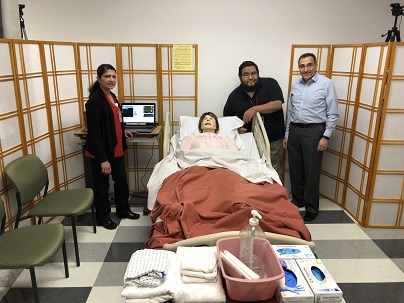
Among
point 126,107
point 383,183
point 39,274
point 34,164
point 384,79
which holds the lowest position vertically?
point 39,274

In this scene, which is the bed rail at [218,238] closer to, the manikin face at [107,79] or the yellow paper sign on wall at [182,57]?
the manikin face at [107,79]

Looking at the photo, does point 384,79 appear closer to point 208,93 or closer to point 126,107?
point 208,93

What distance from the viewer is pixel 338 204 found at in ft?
12.2

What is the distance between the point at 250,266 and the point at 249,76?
7.86 feet

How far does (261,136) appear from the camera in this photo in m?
3.34

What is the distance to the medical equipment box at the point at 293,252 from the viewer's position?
1.58 meters

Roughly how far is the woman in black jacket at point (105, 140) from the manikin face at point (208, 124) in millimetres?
762

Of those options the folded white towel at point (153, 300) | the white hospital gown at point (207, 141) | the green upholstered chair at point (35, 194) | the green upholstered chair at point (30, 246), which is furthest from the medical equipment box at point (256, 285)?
the white hospital gown at point (207, 141)

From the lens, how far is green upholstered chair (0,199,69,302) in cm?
184

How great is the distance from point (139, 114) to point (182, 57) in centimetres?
79

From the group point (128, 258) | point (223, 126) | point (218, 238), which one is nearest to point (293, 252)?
point (218, 238)

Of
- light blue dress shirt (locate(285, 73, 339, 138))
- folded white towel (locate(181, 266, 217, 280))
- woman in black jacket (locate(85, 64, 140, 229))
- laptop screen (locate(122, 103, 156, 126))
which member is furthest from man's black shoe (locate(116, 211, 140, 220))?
folded white towel (locate(181, 266, 217, 280))

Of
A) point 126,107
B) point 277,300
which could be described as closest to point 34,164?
point 126,107

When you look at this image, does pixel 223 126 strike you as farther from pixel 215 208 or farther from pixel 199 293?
pixel 199 293
